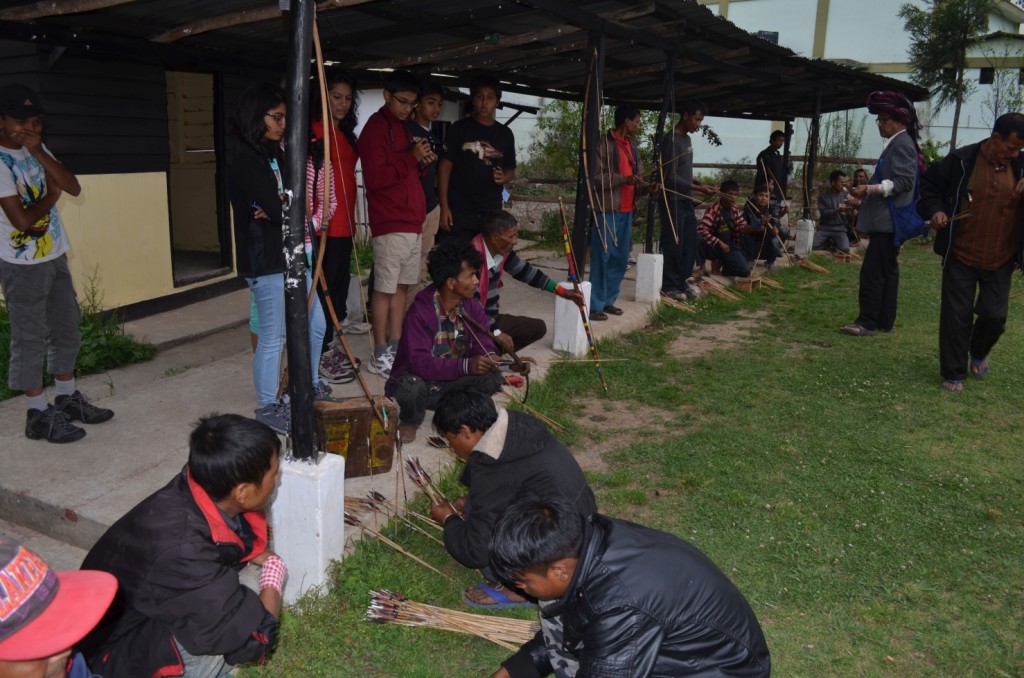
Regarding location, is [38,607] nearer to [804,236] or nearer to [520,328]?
[520,328]

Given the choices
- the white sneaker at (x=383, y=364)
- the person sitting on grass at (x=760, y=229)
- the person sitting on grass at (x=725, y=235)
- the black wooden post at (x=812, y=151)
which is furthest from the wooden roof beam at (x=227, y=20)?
the black wooden post at (x=812, y=151)

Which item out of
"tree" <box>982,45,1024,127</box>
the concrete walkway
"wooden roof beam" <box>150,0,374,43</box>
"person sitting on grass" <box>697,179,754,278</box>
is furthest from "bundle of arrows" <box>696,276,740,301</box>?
"tree" <box>982,45,1024,127</box>

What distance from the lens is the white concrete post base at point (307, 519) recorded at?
9.78 feet

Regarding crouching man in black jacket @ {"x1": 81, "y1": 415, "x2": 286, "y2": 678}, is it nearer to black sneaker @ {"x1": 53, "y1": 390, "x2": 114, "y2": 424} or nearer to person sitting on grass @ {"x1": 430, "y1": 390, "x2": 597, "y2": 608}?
person sitting on grass @ {"x1": 430, "y1": 390, "x2": 597, "y2": 608}

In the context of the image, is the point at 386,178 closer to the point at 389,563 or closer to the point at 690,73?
the point at 389,563

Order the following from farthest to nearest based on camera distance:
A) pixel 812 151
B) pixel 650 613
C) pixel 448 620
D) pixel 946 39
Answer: pixel 946 39 → pixel 812 151 → pixel 448 620 → pixel 650 613

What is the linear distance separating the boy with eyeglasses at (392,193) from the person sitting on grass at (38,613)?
3.41 m

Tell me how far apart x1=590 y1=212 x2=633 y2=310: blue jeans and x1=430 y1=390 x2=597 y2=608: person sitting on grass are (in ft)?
13.2

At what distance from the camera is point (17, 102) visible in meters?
3.81

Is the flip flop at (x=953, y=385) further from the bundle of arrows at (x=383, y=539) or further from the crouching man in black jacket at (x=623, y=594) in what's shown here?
the crouching man in black jacket at (x=623, y=594)

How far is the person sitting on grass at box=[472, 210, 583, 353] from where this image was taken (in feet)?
16.5

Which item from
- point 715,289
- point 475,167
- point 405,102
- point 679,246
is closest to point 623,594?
point 405,102

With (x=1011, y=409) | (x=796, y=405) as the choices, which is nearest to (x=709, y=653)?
(x=796, y=405)

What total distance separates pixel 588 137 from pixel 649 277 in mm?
1830
